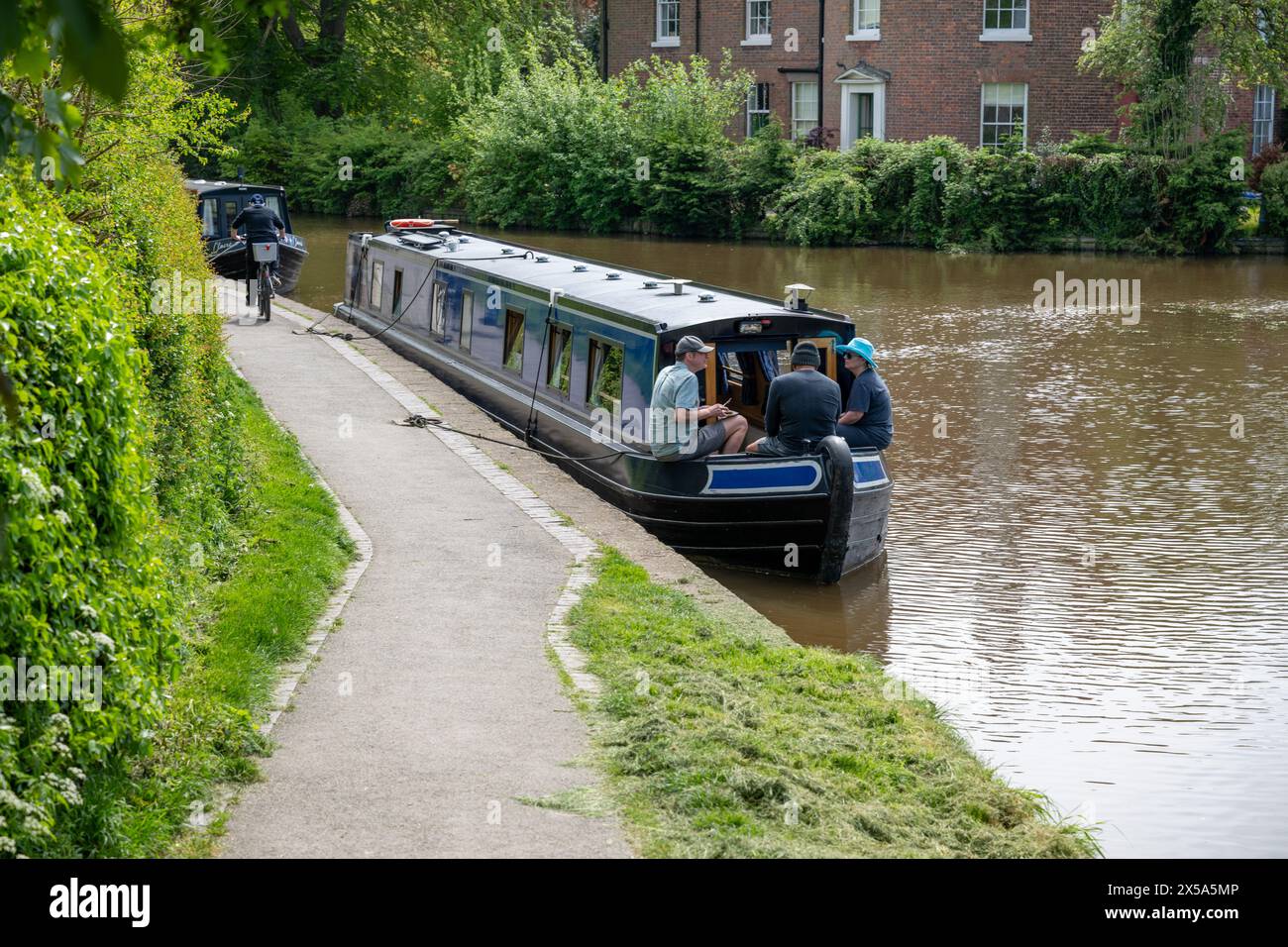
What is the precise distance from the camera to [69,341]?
5.30m

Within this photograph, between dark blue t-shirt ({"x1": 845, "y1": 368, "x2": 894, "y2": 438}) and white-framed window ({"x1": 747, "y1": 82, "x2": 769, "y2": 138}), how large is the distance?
32213 millimetres

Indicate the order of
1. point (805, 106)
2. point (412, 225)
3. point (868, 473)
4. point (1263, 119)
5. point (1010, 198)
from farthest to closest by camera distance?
point (805, 106) < point (1263, 119) < point (1010, 198) < point (412, 225) < point (868, 473)

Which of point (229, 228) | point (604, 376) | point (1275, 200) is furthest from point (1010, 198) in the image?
point (604, 376)

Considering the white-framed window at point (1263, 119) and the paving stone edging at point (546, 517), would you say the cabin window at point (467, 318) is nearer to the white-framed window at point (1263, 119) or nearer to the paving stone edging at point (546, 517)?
the paving stone edging at point (546, 517)

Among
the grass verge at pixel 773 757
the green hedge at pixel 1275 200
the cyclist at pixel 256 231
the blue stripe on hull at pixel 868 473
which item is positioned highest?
the green hedge at pixel 1275 200

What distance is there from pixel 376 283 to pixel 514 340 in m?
6.29

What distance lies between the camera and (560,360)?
14312mm

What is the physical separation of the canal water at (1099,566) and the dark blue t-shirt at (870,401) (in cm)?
118

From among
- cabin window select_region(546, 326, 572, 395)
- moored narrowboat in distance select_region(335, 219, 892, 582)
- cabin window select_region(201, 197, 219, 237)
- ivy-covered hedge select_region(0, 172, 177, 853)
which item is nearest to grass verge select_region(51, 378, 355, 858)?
→ ivy-covered hedge select_region(0, 172, 177, 853)

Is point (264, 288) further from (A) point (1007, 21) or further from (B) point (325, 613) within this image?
(A) point (1007, 21)

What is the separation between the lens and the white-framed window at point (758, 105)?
142 ft

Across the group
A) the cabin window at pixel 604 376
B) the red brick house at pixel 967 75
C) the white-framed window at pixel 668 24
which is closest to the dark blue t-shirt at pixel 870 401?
the cabin window at pixel 604 376

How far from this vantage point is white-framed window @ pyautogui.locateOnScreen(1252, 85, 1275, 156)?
37.9 m

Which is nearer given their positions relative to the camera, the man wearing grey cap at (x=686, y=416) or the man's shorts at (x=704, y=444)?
the man wearing grey cap at (x=686, y=416)
